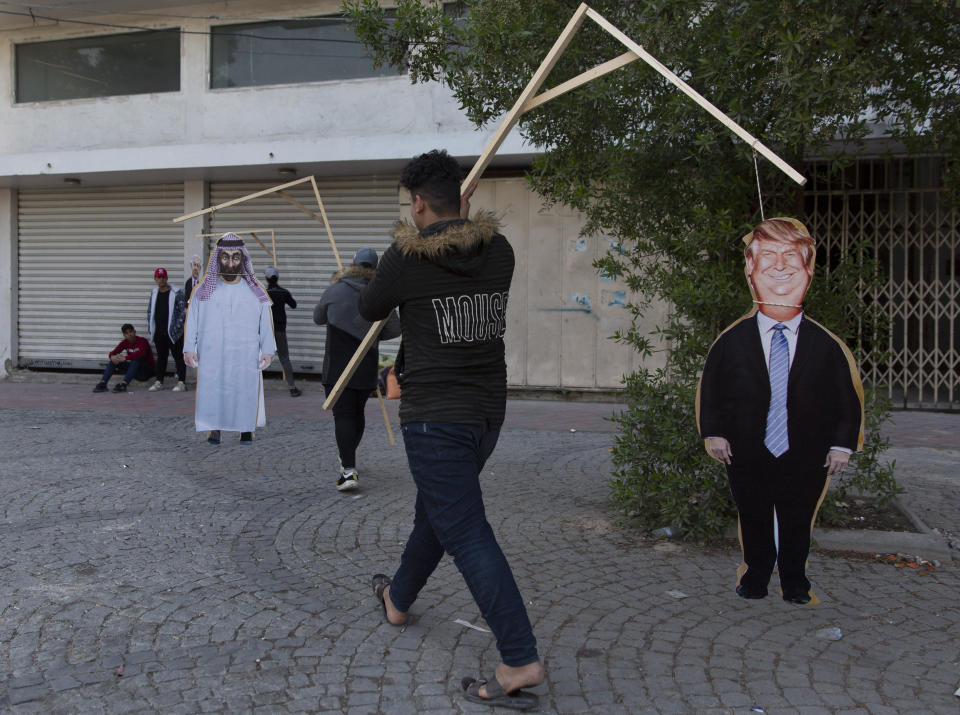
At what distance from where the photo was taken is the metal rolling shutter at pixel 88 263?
14961mm

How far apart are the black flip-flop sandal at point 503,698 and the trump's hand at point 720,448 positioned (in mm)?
1174

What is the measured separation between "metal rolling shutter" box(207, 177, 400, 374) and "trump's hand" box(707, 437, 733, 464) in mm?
10276

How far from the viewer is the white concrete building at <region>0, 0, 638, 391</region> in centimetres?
1259

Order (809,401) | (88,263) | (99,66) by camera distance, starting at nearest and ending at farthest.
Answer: (809,401), (99,66), (88,263)

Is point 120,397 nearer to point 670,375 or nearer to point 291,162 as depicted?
point 291,162

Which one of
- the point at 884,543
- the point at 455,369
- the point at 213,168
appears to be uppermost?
the point at 213,168

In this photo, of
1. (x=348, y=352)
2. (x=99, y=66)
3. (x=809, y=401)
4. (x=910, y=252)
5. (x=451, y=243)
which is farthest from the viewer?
(x=99, y=66)

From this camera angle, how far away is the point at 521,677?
3076 mm

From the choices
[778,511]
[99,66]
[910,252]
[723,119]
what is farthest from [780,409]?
[99,66]

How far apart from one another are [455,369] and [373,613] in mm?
1435

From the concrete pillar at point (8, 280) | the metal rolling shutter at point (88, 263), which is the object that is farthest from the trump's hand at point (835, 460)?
the concrete pillar at point (8, 280)

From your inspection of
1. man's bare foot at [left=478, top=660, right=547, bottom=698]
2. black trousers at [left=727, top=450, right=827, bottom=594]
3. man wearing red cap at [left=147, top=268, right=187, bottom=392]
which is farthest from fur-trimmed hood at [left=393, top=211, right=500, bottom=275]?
man wearing red cap at [left=147, top=268, right=187, bottom=392]

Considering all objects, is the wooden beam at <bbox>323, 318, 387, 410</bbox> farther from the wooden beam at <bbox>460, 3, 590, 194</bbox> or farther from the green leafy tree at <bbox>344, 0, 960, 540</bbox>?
the green leafy tree at <bbox>344, 0, 960, 540</bbox>

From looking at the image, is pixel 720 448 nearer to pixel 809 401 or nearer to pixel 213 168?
pixel 809 401
